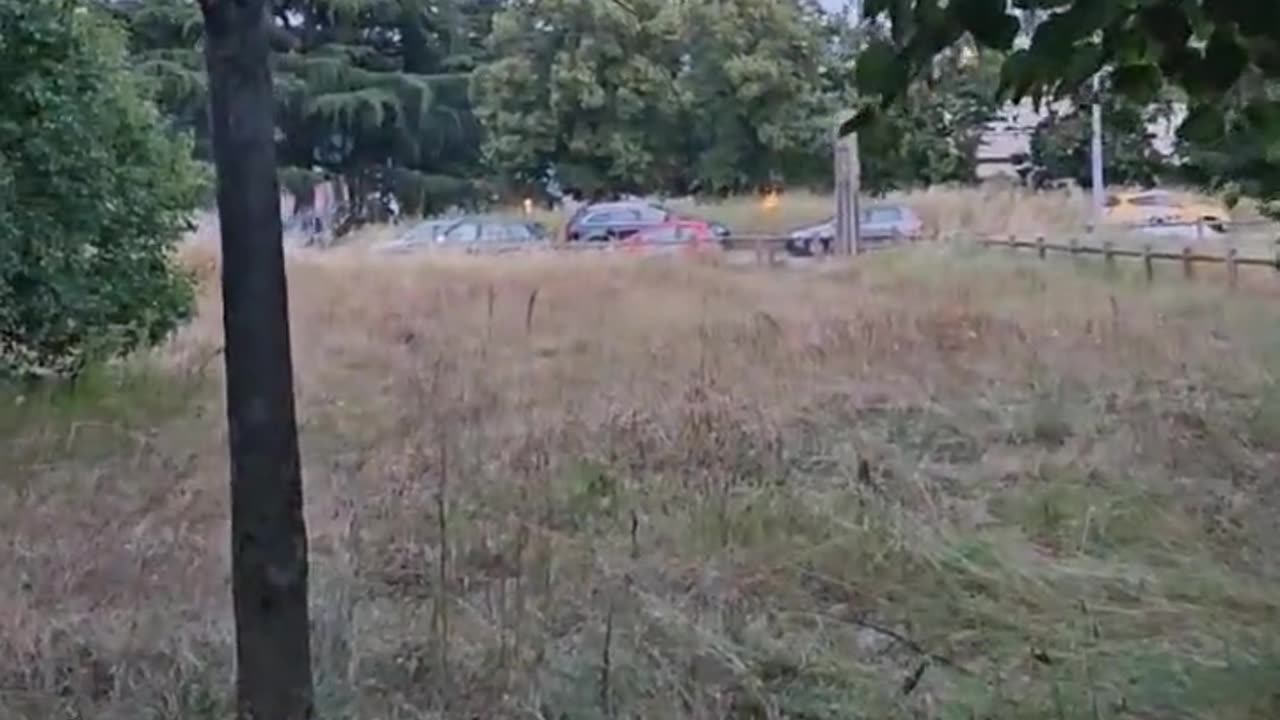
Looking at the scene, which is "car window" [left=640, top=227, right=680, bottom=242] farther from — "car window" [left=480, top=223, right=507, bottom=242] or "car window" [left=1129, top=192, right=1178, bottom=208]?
"car window" [left=1129, top=192, right=1178, bottom=208]

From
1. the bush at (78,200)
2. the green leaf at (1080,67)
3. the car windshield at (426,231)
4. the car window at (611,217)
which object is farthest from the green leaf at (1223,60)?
the car window at (611,217)

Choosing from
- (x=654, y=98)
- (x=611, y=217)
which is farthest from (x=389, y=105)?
(x=611, y=217)

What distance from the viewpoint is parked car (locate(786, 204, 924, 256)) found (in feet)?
70.2

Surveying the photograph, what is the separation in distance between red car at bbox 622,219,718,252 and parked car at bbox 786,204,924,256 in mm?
1214

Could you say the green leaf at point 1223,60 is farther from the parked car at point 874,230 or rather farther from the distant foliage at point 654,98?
the distant foliage at point 654,98

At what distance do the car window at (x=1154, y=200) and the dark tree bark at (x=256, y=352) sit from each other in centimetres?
2356

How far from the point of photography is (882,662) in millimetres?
3467

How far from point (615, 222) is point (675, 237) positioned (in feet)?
6.59

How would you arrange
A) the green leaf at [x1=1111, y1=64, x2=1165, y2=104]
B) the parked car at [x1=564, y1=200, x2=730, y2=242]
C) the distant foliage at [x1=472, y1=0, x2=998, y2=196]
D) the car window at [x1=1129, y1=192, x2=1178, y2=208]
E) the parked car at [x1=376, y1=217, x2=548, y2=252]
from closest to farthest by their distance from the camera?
the green leaf at [x1=1111, y1=64, x2=1165, y2=104] → the parked car at [x1=376, y1=217, x2=548, y2=252] → the parked car at [x1=564, y1=200, x2=730, y2=242] → the car window at [x1=1129, y1=192, x2=1178, y2=208] → the distant foliage at [x1=472, y1=0, x2=998, y2=196]

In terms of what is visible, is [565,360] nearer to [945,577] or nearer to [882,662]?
[945,577]

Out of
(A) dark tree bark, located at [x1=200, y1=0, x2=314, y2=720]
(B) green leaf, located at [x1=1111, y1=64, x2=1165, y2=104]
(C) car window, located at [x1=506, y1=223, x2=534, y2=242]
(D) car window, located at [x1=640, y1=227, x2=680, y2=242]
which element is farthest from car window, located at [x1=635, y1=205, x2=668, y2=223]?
(B) green leaf, located at [x1=1111, y1=64, x2=1165, y2=104]

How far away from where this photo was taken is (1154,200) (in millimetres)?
24953

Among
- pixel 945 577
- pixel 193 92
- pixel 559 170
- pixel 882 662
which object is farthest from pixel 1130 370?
pixel 559 170

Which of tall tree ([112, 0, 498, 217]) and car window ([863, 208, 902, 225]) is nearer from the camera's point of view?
car window ([863, 208, 902, 225])
